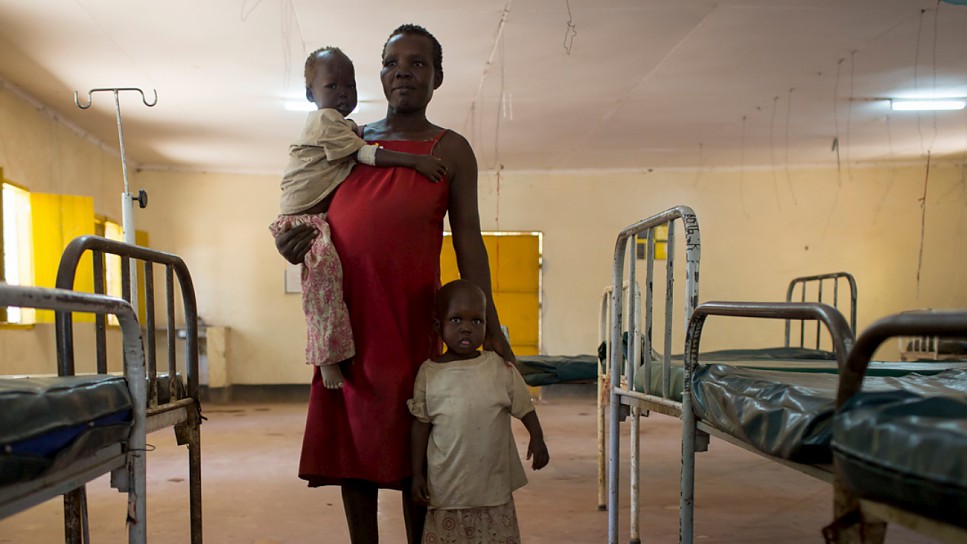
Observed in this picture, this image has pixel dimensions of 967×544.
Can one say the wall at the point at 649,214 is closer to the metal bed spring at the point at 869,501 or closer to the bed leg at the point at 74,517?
the bed leg at the point at 74,517

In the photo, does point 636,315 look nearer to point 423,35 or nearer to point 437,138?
point 437,138

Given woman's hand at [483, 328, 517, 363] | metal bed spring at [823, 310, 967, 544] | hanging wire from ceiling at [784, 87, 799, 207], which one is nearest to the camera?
metal bed spring at [823, 310, 967, 544]

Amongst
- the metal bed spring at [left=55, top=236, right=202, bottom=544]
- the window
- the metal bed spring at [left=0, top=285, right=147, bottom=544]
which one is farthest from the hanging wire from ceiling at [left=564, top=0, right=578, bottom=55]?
the window

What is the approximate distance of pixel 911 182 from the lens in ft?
30.4

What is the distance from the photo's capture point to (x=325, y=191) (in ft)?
6.14

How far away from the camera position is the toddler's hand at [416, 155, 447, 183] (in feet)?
5.98

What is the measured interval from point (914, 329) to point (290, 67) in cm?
511

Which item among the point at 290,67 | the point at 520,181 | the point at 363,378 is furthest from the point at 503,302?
the point at 363,378

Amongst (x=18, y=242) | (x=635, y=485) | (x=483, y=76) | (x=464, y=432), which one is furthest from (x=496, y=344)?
(x=18, y=242)

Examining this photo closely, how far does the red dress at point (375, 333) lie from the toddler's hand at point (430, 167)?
3 centimetres

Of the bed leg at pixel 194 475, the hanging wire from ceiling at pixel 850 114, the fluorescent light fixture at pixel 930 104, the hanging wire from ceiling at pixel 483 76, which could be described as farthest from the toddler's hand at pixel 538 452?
the fluorescent light fixture at pixel 930 104

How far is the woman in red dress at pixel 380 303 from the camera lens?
1.82 m

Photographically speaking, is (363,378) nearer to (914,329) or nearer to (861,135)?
(914,329)

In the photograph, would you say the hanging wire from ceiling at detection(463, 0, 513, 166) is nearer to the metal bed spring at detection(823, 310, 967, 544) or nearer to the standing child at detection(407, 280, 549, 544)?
the standing child at detection(407, 280, 549, 544)
